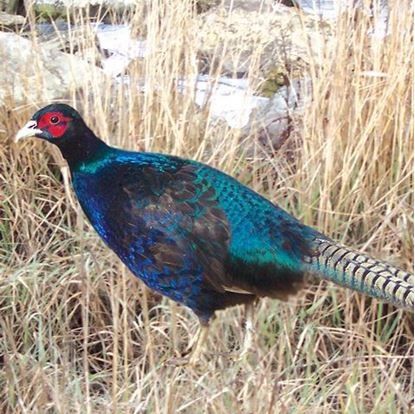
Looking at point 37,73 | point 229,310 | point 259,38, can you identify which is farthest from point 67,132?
point 259,38

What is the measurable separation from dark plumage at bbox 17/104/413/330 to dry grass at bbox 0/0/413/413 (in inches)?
7.5

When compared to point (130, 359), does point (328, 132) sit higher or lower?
higher

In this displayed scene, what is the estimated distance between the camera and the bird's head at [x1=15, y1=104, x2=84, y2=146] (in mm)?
3422

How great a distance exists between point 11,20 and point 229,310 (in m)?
2.80

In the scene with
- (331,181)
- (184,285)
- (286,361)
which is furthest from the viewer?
(331,181)

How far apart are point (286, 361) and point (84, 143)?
3.25 feet

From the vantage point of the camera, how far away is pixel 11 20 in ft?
20.1

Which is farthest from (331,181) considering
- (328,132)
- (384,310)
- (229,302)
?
(229,302)

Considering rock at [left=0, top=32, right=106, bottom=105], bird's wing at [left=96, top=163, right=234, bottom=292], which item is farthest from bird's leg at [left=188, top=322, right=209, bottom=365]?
rock at [left=0, top=32, right=106, bottom=105]

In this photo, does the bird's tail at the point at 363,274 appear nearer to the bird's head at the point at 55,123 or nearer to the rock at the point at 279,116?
the bird's head at the point at 55,123

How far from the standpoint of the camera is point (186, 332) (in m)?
3.95

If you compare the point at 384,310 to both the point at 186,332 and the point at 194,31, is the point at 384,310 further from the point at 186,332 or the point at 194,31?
the point at 194,31

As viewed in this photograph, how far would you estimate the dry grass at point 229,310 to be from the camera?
3.54 meters

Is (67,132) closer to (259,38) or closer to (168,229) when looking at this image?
(168,229)
